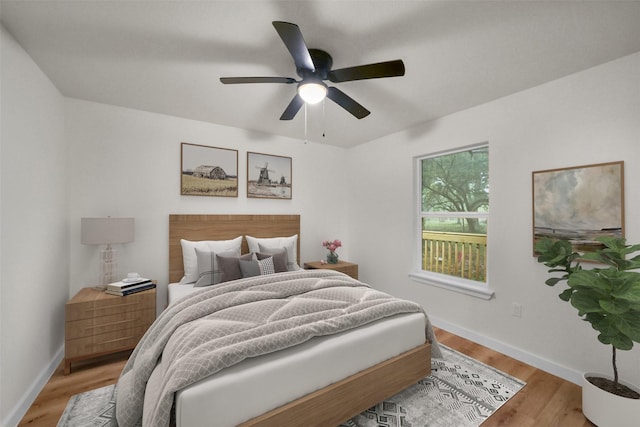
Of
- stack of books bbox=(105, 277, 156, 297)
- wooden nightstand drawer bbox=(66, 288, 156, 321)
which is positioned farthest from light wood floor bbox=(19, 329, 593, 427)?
stack of books bbox=(105, 277, 156, 297)

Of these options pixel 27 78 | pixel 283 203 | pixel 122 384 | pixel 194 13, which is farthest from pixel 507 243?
pixel 27 78

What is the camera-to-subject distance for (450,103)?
2.74 m

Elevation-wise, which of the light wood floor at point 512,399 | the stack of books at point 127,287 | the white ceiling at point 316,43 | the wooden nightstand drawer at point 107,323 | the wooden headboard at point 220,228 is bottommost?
the light wood floor at point 512,399

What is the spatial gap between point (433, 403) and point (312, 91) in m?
2.33

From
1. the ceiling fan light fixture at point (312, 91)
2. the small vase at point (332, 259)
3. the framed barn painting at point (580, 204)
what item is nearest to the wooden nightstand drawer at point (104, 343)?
the small vase at point (332, 259)

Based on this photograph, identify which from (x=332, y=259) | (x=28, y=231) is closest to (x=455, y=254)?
(x=332, y=259)

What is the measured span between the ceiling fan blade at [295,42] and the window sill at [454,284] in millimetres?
2598

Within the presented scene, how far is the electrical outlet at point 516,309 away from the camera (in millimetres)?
2485

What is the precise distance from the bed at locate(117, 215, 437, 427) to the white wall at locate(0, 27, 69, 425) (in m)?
1.34

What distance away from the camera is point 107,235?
2459mm

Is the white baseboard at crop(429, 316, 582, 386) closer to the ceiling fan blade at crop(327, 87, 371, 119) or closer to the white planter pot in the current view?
the white planter pot

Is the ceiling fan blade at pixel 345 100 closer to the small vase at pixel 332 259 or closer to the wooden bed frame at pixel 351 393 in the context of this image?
the wooden bed frame at pixel 351 393

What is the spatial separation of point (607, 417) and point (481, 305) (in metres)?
1.18

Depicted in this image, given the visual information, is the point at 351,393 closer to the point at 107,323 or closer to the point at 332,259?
the point at 107,323
